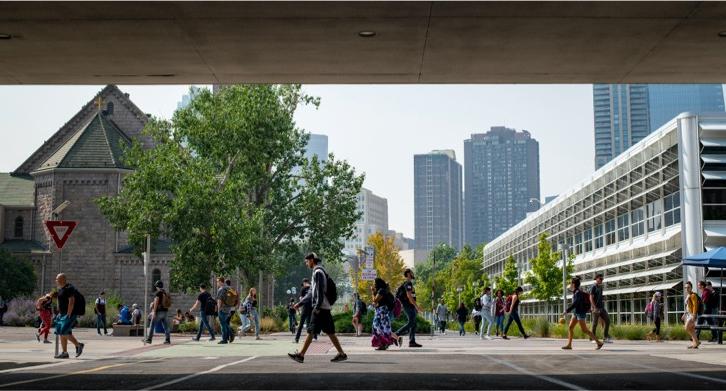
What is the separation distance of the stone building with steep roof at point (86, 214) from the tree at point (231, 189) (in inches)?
624

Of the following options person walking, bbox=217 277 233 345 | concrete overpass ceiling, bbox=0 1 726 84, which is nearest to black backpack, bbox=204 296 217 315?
person walking, bbox=217 277 233 345

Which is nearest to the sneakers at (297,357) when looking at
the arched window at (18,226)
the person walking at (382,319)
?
the person walking at (382,319)

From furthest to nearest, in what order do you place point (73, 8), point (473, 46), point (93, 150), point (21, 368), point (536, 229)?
point (536, 229)
point (93, 150)
point (21, 368)
point (473, 46)
point (73, 8)

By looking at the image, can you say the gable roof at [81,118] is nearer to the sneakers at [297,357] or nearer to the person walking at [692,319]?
the person walking at [692,319]

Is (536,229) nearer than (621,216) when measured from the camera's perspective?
No

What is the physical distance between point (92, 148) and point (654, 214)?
43.4m

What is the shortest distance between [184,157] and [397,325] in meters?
15.2

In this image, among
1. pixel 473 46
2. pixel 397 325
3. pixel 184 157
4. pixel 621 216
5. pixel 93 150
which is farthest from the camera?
pixel 93 150

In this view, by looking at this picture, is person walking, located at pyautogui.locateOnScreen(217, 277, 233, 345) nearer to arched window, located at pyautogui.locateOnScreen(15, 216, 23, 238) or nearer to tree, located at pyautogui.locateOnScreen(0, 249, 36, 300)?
tree, located at pyautogui.locateOnScreen(0, 249, 36, 300)

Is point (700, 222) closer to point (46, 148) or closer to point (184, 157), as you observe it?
point (184, 157)

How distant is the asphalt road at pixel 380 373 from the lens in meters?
11.9

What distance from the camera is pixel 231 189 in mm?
42938

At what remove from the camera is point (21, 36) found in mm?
13352

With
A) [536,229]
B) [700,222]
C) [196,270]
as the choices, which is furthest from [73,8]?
[536,229]
